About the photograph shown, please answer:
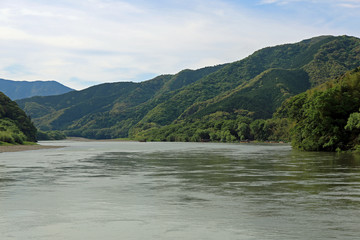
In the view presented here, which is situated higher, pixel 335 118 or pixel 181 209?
pixel 335 118

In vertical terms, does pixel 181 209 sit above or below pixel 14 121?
below

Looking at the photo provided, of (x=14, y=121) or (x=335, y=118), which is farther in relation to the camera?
(x=14, y=121)

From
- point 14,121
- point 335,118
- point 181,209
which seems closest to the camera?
point 181,209

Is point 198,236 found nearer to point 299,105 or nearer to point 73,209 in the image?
point 73,209

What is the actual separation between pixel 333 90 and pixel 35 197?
75122mm

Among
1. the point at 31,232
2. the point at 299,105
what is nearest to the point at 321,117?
the point at 299,105

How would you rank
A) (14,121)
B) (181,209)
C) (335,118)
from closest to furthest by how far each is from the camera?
(181,209) < (335,118) < (14,121)

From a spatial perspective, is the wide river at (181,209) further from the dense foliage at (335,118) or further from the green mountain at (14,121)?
the green mountain at (14,121)

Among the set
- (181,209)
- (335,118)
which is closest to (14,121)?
(335,118)

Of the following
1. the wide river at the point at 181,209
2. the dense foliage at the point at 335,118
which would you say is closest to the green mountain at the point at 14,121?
the dense foliage at the point at 335,118

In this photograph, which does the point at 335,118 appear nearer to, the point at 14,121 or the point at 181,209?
the point at 181,209

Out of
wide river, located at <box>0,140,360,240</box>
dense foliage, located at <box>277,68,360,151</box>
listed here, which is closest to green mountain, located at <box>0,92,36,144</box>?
dense foliage, located at <box>277,68,360,151</box>

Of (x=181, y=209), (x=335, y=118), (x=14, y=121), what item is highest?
(x=14, y=121)

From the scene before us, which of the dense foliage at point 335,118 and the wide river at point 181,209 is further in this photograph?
the dense foliage at point 335,118
